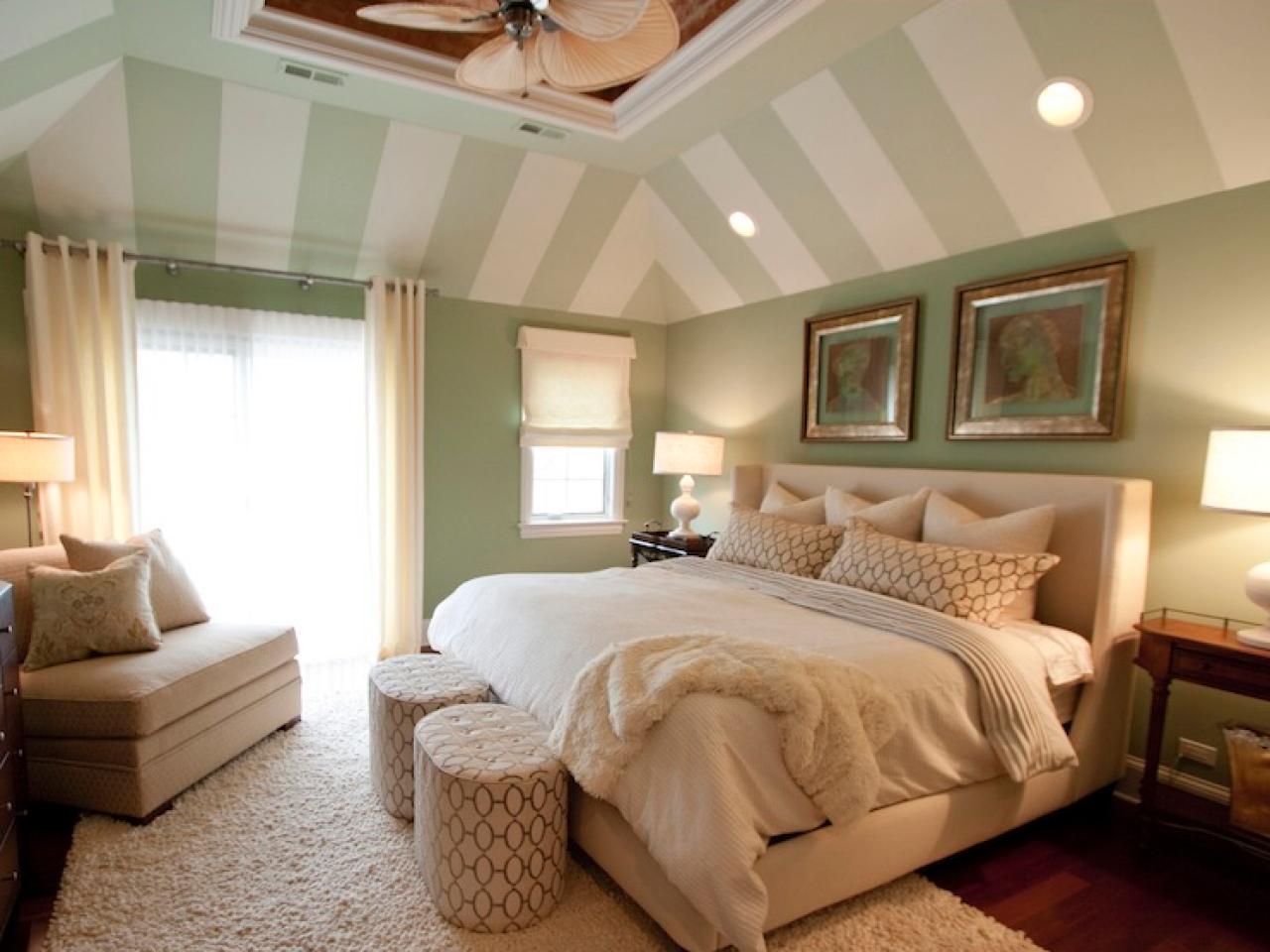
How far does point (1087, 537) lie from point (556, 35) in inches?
104

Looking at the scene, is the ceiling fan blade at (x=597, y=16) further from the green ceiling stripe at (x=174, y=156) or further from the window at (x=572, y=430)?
the window at (x=572, y=430)

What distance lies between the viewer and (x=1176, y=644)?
7.63ft

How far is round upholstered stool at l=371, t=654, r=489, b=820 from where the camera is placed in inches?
95.7

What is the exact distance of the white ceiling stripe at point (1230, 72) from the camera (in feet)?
7.08

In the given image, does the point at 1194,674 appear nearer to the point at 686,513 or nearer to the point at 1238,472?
the point at 1238,472

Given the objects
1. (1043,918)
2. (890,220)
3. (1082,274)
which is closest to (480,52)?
(890,220)

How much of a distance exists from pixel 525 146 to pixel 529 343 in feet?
4.44

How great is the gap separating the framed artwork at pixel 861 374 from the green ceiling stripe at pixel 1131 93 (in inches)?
43.6

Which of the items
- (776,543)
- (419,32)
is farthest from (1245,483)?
(419,32)

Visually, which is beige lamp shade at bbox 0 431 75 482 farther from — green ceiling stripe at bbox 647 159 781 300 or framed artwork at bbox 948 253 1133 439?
framed artwork at bbox 948 253 1133 439

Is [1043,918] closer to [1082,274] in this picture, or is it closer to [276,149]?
[1082,274]

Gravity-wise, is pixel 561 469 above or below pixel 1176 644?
above

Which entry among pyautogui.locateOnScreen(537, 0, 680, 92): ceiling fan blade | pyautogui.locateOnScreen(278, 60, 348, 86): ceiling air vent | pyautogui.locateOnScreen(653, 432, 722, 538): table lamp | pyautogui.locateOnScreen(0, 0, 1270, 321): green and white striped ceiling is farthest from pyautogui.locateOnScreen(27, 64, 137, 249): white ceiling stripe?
pyautogui.locateOnScreen(653, 432, 722, 538): table lamp

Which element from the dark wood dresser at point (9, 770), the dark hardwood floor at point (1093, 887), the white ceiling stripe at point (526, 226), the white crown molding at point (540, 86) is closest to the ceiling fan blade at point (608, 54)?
the white crown molding at point (540, 86)
